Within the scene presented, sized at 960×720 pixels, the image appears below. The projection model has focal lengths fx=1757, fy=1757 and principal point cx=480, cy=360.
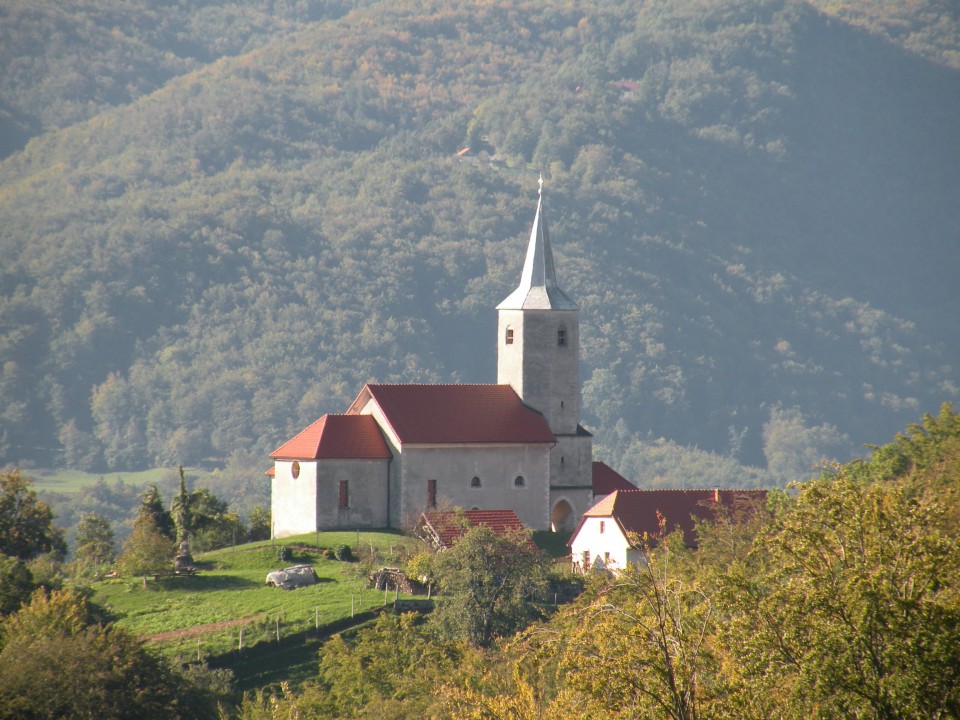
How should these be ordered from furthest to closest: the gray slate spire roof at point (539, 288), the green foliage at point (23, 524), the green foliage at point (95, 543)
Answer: the gray slate spire roof at point (539, 288)
the green foliage at point (95, 543)
the green foliage at point (23, 524)

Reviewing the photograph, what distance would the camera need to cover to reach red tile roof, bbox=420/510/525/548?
176ft

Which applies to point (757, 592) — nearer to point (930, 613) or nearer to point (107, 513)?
point (930, 613)

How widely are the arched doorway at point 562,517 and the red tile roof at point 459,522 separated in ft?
26.7

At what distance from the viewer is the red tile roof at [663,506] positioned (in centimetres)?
5891

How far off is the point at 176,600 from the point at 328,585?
179 inches

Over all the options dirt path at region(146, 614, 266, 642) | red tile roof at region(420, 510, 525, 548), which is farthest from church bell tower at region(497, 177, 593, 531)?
dirt path at region(146, 614, 266, 642)

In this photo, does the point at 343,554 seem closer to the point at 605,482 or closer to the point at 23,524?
the point at 23,524

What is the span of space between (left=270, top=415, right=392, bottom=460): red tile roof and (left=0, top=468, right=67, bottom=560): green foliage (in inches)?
340

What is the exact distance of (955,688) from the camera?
22359 mm

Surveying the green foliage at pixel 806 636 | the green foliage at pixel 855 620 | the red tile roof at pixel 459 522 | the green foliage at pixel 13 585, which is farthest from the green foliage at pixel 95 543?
Answer: the green foliage at pixel 855 620

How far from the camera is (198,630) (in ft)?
150

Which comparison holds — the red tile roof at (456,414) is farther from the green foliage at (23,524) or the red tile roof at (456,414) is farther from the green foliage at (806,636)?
the green foliage at (806,636)

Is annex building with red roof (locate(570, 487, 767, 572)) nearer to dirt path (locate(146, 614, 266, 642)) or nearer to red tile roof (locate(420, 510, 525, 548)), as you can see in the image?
red tile roof (locate(420, 510, 525, 548))

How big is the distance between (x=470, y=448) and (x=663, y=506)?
24.2 ft
